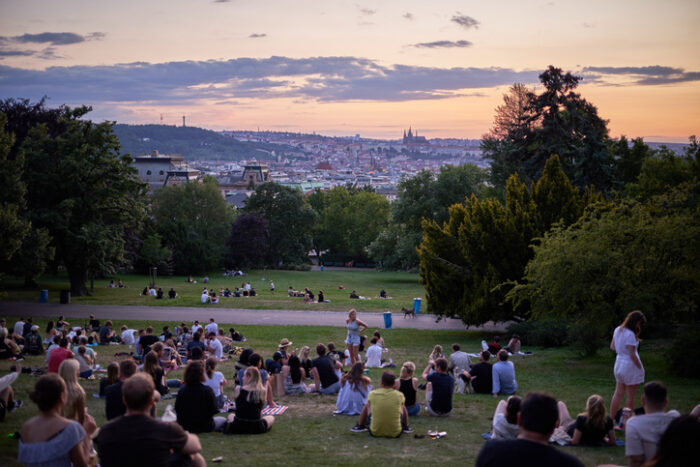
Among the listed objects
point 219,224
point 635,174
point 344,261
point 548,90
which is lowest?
point 344,261

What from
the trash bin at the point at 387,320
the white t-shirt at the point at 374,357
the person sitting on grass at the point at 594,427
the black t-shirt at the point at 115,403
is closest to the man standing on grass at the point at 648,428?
the person sitting on grass at the point at 594,427

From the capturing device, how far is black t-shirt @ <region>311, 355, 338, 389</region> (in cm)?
1462

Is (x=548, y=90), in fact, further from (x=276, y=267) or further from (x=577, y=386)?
(x=276, y=267)

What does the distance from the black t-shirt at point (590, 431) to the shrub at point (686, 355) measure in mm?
8325

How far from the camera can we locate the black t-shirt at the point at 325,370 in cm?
1462

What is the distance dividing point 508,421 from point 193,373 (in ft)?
14.7

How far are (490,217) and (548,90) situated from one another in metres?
20.8

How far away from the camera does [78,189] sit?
136 ft

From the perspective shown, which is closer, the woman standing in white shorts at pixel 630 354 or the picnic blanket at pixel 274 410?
the woman standing in white shorts at pixel 630 354

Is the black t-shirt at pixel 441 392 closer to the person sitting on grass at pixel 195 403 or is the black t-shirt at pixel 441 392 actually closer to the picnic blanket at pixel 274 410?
the picnic blanket at pixel 274 410

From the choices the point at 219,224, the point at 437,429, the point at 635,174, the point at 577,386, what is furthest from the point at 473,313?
the point at 219,224

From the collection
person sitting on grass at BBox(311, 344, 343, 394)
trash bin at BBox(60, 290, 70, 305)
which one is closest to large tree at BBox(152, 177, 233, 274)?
trash bin at BBox(60, 290, 70, 305)

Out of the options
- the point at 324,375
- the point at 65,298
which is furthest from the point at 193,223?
the point at 324,375

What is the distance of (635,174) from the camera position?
51281mm
